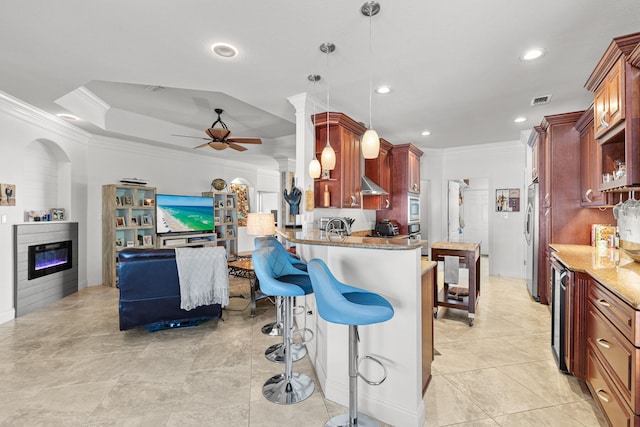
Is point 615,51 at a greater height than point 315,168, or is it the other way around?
point 615,51

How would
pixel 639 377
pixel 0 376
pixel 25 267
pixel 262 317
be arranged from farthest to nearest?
pixel 25 267
pixel 262 317
pixel 0 376
pixel 639 377

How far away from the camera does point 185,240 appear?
255 inches

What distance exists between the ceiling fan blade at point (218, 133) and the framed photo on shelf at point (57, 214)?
263cm

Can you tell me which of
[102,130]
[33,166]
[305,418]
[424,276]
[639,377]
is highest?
[102,130]

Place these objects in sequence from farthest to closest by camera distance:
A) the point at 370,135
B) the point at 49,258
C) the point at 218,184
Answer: the point at 218,184 < the point at 49,258 < the point at 370,135

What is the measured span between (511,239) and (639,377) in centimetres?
503

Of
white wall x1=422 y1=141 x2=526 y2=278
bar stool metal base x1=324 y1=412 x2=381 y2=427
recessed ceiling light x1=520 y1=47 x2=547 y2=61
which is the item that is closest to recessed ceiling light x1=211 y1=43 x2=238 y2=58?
recessed ceiling light x1=520 y1=47 x2=547 y2=61

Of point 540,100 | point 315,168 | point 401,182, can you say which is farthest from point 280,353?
point 540,100

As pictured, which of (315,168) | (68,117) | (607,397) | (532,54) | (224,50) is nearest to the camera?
(607,397)

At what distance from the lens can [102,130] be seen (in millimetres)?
4895

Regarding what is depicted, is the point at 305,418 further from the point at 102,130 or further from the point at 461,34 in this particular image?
the point at 102,130

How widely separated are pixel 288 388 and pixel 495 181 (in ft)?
18.6

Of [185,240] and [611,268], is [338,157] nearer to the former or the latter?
[611,268]

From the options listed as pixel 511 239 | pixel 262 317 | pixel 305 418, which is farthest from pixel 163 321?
pixel 511 239
